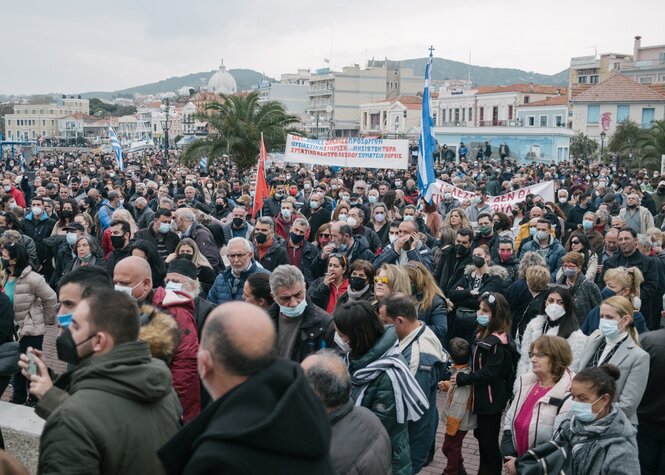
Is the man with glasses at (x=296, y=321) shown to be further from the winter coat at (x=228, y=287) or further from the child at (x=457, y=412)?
the winter coat at (x=228, y=287)

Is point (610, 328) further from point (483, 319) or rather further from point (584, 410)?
point (584, 410)

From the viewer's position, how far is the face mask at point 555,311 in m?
5.82

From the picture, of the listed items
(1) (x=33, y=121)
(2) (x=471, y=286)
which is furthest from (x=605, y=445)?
(1) (x=33, y=121)

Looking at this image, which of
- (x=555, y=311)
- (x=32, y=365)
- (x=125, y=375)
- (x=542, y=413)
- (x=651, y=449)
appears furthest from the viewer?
(x=555, y=311)

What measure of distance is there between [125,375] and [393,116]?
A: 8249cm

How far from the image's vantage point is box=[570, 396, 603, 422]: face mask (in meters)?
4.05

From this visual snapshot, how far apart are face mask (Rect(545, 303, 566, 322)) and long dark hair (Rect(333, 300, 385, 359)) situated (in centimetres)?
226

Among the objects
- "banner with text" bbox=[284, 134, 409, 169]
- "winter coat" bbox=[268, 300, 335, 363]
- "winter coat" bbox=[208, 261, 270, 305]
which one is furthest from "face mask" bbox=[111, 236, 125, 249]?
"banner with text" bbox=[284, 134, 409, 169]

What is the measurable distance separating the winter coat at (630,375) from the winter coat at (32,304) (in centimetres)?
513

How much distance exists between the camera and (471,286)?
7480 mm

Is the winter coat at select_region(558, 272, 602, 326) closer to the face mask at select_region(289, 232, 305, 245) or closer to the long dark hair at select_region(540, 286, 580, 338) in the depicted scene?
the long dark hair at select_region(540, 286, 580, 338)

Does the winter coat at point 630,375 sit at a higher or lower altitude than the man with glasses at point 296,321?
lower

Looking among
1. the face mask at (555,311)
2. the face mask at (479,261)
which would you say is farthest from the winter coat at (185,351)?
the face mask at (479,261)

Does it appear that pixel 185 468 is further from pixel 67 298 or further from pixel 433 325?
pixel 433 325
